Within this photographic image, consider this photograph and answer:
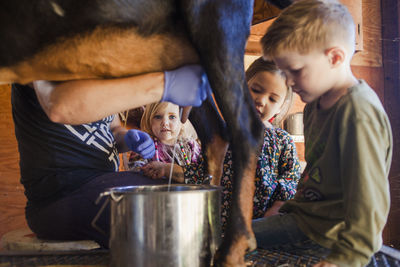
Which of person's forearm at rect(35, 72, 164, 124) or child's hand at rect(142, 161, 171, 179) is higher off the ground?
person's forearm at rect(35, 72, 164, 124)

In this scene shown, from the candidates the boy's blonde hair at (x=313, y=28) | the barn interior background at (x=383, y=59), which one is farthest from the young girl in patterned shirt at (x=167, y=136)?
the boy's blonde hair at (x=313, y=28)

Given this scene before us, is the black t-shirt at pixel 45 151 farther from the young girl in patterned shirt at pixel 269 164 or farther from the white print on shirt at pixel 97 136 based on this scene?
the young girl in patterned shirt at pixel 269 164

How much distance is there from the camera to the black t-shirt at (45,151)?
3.92 ft

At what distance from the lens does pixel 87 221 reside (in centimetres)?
120

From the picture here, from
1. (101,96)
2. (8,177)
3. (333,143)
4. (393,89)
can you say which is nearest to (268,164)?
(333,143)

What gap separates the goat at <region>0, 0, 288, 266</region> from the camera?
85 cm

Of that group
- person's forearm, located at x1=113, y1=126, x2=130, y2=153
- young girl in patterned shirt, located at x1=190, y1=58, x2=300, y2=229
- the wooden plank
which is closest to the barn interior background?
the wooden plank

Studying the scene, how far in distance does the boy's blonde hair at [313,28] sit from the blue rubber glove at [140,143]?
26.7 inches

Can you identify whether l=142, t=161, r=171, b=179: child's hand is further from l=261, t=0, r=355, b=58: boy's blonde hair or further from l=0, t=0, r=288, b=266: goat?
l=261, t=0, r=355, b=58: boy's blonde hair

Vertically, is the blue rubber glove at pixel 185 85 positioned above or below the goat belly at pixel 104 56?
below

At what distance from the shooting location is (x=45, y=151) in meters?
1.20

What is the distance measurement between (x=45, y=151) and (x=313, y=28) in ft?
3.09

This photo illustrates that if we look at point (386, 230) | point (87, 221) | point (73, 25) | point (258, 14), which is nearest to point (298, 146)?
point (386, 230)

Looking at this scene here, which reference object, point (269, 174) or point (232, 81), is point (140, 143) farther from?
point (232, 81)
